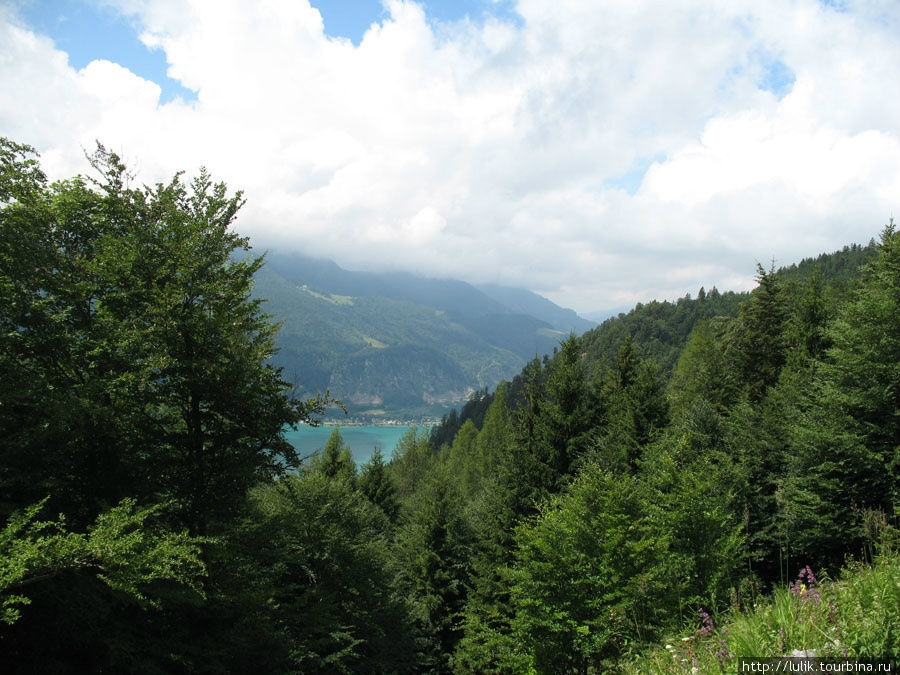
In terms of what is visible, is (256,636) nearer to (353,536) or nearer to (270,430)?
(270,430)

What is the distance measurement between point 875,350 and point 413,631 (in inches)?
841

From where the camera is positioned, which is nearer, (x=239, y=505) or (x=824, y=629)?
(x=824, y=629)

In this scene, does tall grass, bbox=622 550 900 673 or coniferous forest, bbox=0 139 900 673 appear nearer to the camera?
tall grass, bbox=622 550 900 673

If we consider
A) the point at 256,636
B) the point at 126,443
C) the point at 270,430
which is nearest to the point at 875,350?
the point at 270,430

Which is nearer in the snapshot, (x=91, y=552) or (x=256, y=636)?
(x=91, y=552)

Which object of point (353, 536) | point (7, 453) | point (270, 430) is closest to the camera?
point (7, 453)

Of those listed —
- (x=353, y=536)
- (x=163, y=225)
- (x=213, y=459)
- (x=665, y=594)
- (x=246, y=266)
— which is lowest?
(x=353, y=536)

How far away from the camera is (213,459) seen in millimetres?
11219

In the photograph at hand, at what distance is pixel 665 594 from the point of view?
1022 cm

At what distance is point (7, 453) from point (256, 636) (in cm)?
691

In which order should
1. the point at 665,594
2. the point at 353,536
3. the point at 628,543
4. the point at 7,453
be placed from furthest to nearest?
the point at 353,536, the point at 628,543, the point at 665,594, the point at 7,453

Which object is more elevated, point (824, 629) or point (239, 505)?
point (824, 629)

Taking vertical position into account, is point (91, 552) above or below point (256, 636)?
above

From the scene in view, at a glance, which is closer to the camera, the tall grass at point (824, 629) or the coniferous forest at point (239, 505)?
the tall grass at point (824, 629)
